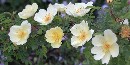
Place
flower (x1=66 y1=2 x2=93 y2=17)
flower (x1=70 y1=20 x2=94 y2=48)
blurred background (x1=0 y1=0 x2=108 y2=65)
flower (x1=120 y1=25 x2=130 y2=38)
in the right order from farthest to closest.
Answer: blurred background (x1=0 y1=0 x2=108 y2=65)
flower (x1=66 y1=2 x2=93 y2=17)
flower (x1=70 y1=20 x2=94 y2=48)
flower (x1=120 y1=25 x2=130 y2=38)

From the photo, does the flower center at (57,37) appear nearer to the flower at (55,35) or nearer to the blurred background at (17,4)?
the flower at (55,35)

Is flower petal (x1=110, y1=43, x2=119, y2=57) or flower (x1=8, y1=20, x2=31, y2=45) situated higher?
flower (x1=8, y1=20, x2=31, y2=45)

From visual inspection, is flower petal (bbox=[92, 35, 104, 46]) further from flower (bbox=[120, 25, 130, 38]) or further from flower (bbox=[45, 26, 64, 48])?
flower (bbox=[45, 26, 64, 48])

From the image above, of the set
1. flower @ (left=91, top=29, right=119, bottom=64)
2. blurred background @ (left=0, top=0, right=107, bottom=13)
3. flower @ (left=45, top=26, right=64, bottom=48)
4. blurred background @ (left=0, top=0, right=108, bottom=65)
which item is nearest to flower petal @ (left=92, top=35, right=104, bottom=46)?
flower @ (left=91, top=29, right=119, bottom=64)

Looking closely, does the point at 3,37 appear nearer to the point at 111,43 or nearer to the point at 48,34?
the point at 48,34

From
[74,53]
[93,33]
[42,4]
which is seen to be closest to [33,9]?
[93,33]

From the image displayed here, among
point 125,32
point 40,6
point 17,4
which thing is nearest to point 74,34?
point 125,32
